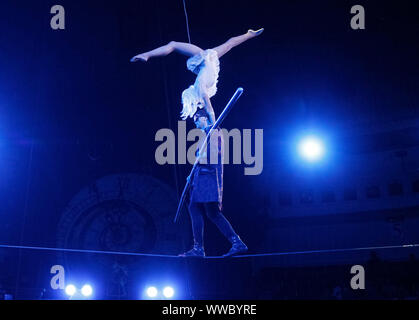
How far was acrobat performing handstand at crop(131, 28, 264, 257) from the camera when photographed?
522 cm

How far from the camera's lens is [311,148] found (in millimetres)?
10938

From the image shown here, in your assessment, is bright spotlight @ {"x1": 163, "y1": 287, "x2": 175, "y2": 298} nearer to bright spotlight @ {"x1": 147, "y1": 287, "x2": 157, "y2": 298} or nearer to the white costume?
bright spotlight @ {"x1": 147, "y1": 287, "x2": 157, "y2": 298}

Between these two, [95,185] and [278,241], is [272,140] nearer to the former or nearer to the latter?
[278,241]

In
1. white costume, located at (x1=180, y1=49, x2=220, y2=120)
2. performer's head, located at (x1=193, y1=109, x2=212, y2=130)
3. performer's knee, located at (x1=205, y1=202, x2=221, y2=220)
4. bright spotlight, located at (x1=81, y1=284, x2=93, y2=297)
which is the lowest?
bright spotlight, located at (x1=81, y1=284, x2=93, y2=297)

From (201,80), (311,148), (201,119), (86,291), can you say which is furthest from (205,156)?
(311,148)

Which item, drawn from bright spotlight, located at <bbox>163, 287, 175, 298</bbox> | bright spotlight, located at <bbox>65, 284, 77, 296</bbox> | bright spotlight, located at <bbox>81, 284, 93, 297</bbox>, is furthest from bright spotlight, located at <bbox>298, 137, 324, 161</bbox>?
bright spotlight, located at <bbox>65, 284, 77, 296</bbox>

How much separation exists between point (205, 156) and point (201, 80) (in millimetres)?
848

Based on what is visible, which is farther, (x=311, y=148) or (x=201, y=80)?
(x=311, y=148)

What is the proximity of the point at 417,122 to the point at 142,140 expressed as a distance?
6076mm

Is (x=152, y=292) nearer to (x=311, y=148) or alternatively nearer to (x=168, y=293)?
(x=168, y=293)

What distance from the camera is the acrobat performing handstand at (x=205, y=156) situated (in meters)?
5.22

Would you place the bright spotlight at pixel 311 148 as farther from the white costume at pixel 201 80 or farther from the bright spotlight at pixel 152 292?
the white costume at pixel 201 80

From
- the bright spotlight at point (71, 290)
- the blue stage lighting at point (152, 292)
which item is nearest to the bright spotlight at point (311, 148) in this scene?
the blue stage lighting at point (152, 292)

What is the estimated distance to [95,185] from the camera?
10.8 meters
